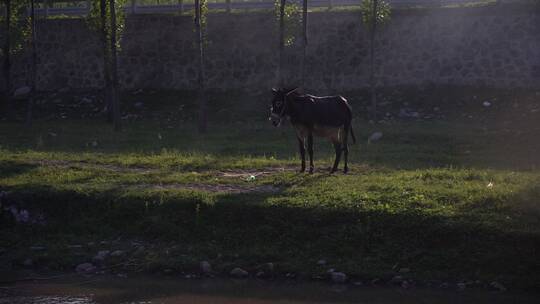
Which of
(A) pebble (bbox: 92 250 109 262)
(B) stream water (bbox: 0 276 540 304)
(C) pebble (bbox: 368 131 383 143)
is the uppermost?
(C) pebble (bbox: 368 131 383 143)

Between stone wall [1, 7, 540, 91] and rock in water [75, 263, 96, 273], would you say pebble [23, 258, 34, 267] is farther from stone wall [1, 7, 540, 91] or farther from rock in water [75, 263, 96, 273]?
stone wall [1, 7, 540, 91]

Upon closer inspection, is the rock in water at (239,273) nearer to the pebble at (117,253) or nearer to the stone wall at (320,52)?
the pebble at (117,253)

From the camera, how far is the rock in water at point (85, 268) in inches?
436

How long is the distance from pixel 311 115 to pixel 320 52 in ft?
52.1

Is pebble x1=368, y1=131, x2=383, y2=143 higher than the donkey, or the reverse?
the donkey

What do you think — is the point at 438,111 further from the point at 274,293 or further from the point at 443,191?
the point at 274,293

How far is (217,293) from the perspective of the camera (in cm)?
1003

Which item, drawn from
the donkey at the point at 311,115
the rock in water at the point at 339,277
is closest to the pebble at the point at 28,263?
the rock in water at the point at 339,277

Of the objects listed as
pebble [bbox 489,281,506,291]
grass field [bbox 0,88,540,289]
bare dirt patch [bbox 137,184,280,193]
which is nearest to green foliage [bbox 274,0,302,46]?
grass field [bbox 0,88,540,289]

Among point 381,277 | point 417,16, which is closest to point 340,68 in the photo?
point 417,16

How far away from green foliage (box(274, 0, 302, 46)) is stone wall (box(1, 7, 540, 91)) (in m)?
0.88

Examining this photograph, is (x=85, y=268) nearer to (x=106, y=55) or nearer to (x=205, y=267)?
(x=205, y=267)

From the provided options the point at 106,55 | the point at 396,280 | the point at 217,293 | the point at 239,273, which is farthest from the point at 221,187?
the point at 106,55

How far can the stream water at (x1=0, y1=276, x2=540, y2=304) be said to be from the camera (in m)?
9.65
